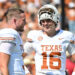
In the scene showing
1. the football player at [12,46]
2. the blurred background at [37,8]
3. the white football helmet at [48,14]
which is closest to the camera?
the football player at [12,46]

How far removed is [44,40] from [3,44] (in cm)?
114

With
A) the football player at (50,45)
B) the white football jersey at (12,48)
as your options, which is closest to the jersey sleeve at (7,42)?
the white football jersey at (12,48)

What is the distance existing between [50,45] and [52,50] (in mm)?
74

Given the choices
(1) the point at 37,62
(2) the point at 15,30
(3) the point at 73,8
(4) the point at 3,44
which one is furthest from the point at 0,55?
(3) the point at 73,8

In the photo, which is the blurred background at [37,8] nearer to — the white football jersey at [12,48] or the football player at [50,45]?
the football player at [50,45]

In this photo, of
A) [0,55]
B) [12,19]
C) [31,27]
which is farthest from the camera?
[31,27]

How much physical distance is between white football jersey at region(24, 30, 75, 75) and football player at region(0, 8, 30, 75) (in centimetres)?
76

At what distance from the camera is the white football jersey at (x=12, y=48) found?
336 centimetres

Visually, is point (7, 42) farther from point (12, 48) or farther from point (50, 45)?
point (50, 45)

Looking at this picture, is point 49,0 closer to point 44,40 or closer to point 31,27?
point 31,27

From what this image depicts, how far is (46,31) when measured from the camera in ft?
14.3

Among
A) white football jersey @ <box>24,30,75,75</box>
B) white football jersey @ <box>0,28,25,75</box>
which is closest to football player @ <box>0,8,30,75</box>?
white football jersey @ <box>0,28,25,75</box>

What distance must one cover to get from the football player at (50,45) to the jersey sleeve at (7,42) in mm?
956

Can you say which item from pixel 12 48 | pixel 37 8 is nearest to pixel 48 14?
pixel 12 48
